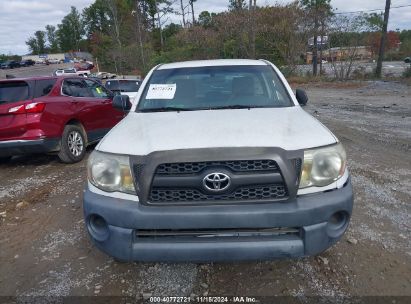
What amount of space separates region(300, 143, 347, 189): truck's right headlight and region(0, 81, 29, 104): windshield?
4998 mm

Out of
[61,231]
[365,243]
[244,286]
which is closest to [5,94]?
[61,231]

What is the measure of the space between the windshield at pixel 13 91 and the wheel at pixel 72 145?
2.80ft

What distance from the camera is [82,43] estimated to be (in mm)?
99812

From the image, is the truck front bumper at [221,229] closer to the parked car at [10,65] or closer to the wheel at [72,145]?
the wheel at [72,145]

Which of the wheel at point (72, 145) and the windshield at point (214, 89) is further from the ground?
the windshield at point (214, 89)

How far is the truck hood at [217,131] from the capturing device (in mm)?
2533

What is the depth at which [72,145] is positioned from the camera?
6582mm

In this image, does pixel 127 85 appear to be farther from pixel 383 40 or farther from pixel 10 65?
pixel 10 65

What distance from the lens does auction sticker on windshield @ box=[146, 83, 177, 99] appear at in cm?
385

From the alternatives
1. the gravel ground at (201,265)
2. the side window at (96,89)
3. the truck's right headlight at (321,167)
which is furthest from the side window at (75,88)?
the truck's right headlight at (321,167)

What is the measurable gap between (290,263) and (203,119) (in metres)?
1.40

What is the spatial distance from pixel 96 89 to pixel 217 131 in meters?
5.67

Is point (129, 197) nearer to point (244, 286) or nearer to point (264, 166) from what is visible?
point (264, 166)

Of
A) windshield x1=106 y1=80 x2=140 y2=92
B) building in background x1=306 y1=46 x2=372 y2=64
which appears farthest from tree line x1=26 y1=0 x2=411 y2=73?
windshield x1=106 y1=80 x2=140 y2=92
